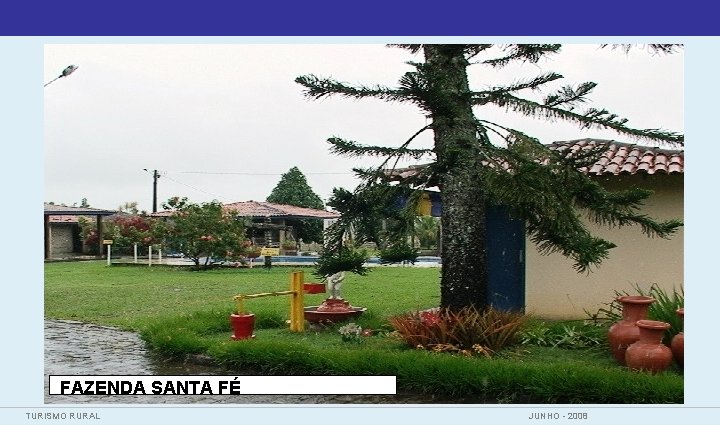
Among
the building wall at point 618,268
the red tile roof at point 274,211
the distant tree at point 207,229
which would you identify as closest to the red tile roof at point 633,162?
the building wall at point 618,268

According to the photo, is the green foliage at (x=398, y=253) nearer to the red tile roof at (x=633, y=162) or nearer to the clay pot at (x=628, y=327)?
the red tile roof at (x=633, y=162)

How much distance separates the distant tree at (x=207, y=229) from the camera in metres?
18.3

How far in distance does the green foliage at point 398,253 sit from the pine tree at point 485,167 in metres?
0.43

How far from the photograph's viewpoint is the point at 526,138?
22.5 ft

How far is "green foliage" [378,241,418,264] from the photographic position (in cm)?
754

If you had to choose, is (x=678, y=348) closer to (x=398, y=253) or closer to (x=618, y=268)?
(x=398, y=253)

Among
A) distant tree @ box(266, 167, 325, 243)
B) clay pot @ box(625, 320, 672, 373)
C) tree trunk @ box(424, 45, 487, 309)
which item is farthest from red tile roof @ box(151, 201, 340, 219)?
clay pot @ box(625, 320, 672, 373)

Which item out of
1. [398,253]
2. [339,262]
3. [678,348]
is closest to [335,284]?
[398,253]

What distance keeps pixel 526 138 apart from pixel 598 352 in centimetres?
202

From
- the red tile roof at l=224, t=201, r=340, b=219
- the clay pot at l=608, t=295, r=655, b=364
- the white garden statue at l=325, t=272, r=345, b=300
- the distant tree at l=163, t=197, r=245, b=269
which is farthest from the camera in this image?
the distant tree at l=163, t=197, r=245, b=269

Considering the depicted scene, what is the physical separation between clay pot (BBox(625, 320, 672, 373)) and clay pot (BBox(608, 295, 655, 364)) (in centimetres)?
26

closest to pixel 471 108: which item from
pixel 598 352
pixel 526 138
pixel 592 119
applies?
pixel 526 138

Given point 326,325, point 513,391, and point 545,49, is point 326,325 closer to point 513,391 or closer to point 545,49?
point 513,391

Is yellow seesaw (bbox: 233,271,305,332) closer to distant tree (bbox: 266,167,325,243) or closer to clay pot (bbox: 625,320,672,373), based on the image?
distant tree (bbox: 266,167,325,243)
